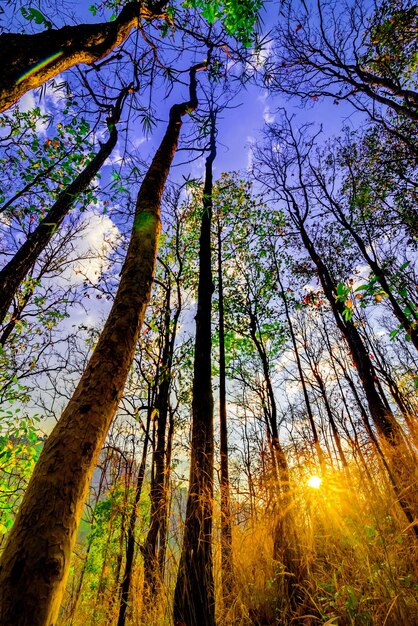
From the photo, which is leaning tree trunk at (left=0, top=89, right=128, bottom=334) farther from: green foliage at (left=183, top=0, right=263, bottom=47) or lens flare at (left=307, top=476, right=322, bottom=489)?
lens flare at (left=307, top=476, right=322, bottom=489)

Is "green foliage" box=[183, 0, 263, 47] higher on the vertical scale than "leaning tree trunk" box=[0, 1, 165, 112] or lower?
higher

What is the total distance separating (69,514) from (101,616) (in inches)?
272

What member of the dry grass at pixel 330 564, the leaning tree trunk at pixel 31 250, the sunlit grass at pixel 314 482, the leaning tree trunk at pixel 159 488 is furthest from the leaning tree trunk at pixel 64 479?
the sunlit grass at pixel 314 482

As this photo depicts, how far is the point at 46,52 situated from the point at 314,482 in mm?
5471

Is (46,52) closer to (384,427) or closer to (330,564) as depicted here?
(330,564)

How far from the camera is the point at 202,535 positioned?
323 centimetres

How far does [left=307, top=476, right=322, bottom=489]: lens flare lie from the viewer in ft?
13.0

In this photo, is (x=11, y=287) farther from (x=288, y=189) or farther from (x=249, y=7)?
(x=288, y=189)

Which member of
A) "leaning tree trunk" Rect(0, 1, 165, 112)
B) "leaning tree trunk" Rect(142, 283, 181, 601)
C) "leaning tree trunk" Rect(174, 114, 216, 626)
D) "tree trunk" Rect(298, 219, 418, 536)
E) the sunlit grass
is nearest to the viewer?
"leaning tree trunk" Rect(0, 1, 165, 112)

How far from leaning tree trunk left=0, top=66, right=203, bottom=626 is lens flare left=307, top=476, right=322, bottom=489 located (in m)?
3.77

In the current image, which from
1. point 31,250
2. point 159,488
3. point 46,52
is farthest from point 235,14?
point 159,488

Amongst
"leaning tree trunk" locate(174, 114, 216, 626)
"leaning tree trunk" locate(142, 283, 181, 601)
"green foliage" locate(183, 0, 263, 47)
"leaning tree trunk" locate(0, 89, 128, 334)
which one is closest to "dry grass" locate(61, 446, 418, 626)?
"leaning tree trunk" locate(142, 283, 181, 601)

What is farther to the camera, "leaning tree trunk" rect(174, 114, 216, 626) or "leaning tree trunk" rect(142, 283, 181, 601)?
"leaning tree trunk" rect(142, 283, 181, 601)

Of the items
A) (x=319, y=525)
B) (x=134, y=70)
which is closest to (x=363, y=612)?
(x=319, y=525)
